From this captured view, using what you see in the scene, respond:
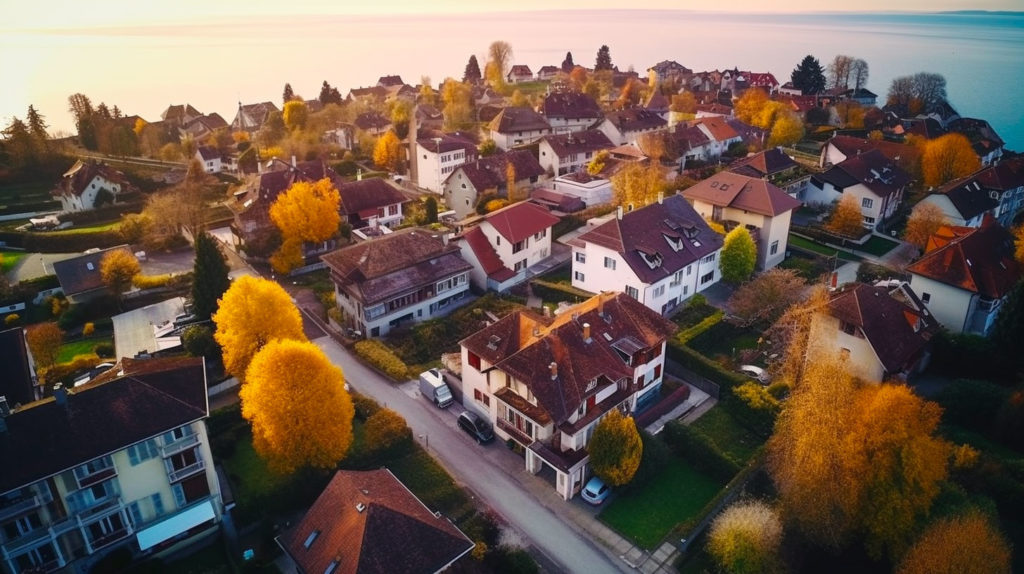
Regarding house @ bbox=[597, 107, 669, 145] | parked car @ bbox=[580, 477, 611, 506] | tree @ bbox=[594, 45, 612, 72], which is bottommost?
parked car @ bbox=[580, 477, 611, 506]

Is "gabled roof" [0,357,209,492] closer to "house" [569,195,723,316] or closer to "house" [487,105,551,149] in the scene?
"house" [569,195,723,316]

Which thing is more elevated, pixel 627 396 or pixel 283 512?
pixel 627 396

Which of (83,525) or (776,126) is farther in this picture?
(776,126)

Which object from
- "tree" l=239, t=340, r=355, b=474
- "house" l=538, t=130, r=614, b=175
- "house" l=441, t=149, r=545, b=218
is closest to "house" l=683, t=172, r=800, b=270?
"house" l=441, t=149, r=545, b=218

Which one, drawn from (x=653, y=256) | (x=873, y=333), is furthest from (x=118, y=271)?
(x=873, y=333)

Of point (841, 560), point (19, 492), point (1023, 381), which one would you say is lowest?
point (841, 560)

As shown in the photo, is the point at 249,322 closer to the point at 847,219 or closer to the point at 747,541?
the point at 747,541

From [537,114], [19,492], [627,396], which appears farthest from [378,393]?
[537,114]

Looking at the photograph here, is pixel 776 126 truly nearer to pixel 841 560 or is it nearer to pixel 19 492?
pixel 841 560
